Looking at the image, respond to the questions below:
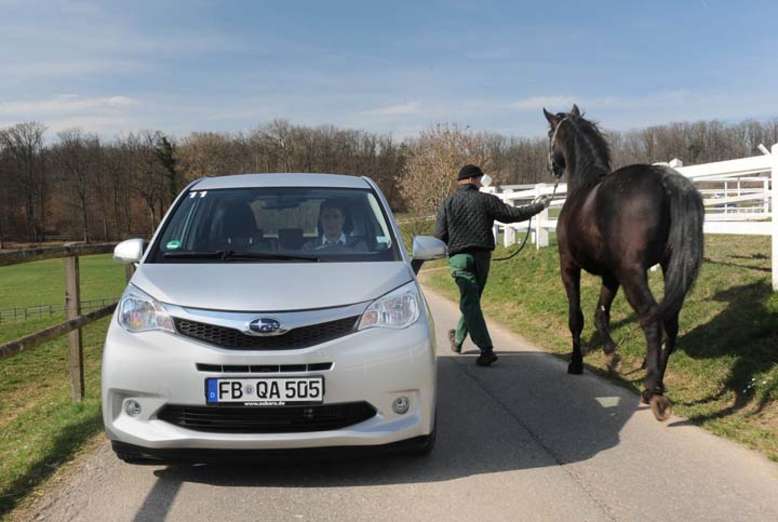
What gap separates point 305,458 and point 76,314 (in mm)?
3329

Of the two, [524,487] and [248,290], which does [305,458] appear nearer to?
[248,290]

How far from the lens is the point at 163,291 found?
144 inches

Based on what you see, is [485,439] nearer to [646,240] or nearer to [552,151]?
[646,240]

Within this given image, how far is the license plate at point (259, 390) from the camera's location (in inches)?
134

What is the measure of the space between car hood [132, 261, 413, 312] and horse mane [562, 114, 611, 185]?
134 inches

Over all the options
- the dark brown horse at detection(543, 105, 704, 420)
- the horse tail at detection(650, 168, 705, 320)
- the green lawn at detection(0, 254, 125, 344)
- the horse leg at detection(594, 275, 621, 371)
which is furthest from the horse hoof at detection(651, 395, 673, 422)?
the green lawn at detection(0, 254, 125, 344)

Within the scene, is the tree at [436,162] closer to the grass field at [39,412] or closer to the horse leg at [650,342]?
the grass field at [39,412]

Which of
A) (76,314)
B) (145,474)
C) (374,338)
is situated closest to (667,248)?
(374,338)

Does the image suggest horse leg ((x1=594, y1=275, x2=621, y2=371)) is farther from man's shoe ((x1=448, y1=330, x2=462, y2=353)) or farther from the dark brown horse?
man's shoe ((x1=448, y1=330, x2=462, y2=353))

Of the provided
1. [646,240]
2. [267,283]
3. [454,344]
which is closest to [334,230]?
[267,283]

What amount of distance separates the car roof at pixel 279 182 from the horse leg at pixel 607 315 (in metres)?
2.91

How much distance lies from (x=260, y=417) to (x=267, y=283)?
2.40ft

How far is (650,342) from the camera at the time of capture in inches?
193

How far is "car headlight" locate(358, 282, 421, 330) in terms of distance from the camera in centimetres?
363
